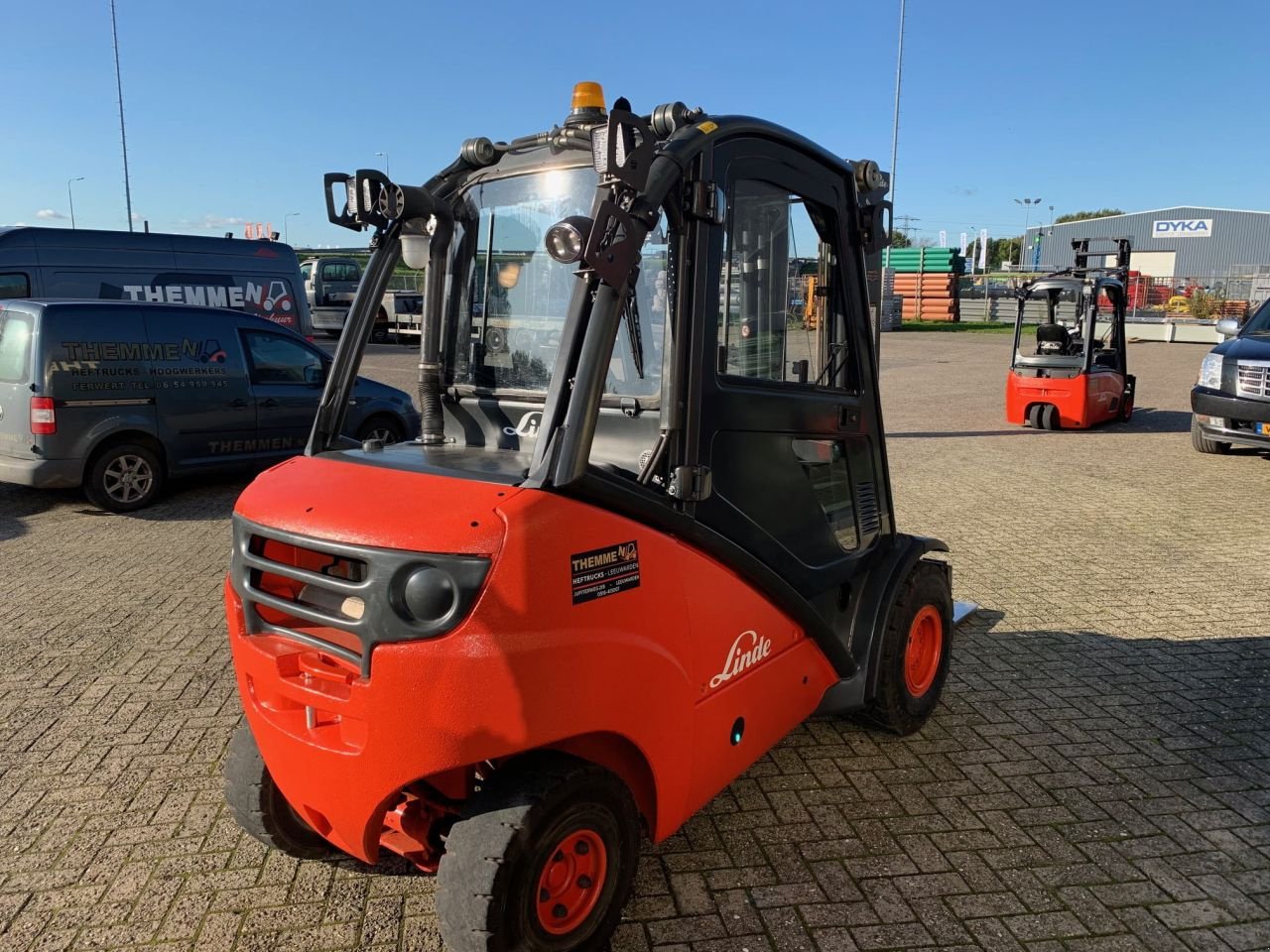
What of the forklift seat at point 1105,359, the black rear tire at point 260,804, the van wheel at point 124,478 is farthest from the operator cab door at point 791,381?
the forklift seat at point 1105,359

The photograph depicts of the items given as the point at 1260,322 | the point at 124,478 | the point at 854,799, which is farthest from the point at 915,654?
the point at 1260,322

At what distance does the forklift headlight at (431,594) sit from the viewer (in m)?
2.29

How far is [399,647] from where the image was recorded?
2.32m

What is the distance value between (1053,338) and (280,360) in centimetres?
1072

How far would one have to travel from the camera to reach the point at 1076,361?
1351cm

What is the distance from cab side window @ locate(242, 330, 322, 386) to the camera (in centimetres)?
954

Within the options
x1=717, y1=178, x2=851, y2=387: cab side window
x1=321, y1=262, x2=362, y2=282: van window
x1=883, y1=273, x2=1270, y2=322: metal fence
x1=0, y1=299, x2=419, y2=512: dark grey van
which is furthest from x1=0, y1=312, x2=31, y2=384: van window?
x1=883, y1=273, x2=1270, y2=322: metal fence

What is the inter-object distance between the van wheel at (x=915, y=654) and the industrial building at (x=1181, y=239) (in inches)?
2269

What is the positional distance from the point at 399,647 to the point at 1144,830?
3011mm

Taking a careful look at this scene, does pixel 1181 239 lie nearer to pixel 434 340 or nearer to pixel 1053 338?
pixel 1053 338

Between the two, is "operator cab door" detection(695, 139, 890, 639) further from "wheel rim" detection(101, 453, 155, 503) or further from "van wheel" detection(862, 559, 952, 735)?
"wheel rim" detection(101, 453, 155, 503)

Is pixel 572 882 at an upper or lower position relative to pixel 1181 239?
lower

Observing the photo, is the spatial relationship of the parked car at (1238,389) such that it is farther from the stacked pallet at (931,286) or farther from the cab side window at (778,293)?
the stacked pallet at (931,286)

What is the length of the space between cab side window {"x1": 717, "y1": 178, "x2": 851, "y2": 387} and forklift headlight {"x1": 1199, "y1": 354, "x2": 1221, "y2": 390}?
9.55m
